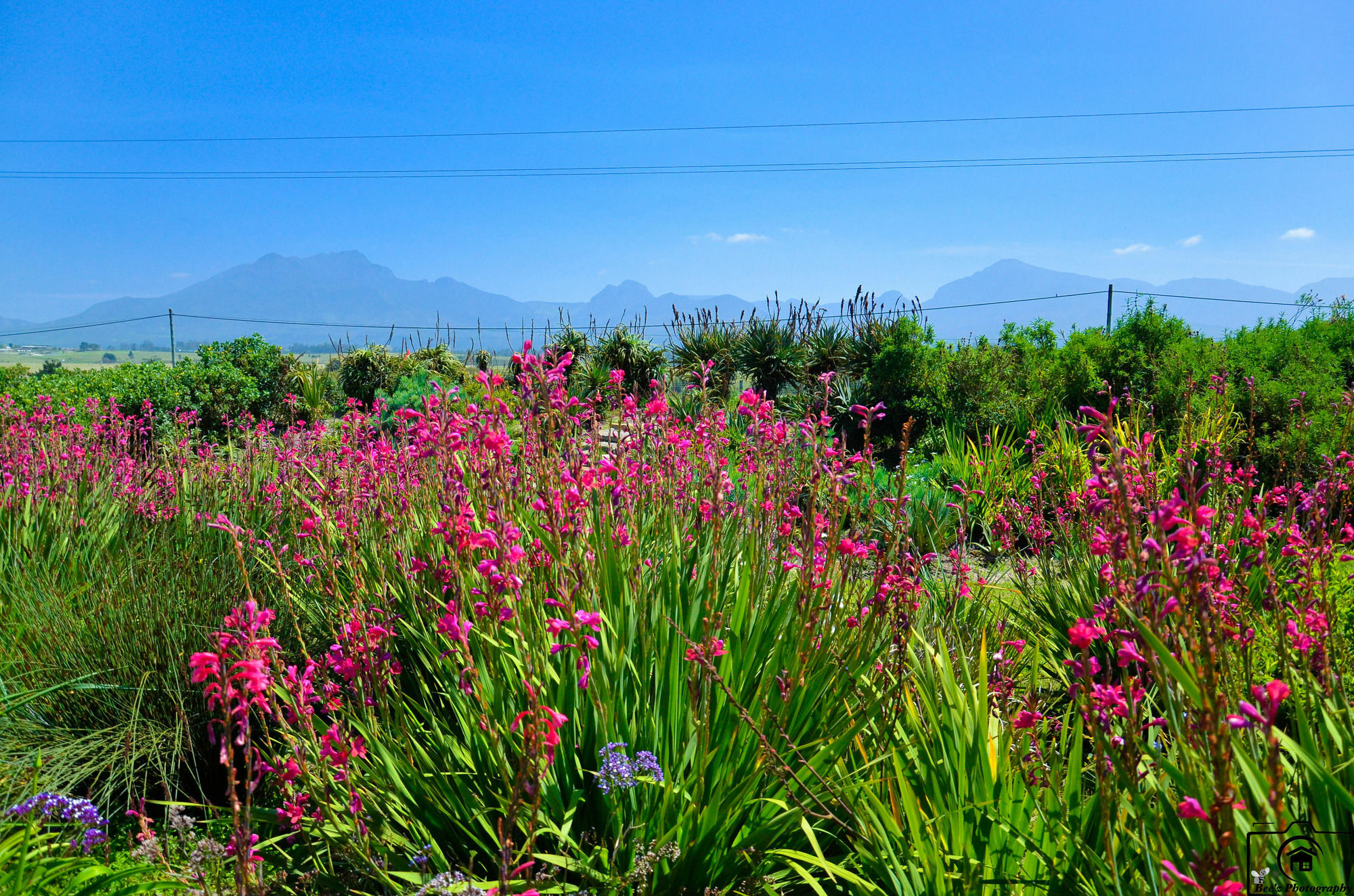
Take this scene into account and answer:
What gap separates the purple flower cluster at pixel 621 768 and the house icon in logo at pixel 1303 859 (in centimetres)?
141

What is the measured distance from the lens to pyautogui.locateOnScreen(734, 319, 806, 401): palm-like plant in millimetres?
14992

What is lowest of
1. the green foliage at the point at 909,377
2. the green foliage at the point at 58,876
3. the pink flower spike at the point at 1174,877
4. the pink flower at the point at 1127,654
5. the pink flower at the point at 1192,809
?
the green foliage at the point at 58,876

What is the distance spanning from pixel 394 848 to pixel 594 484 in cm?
128

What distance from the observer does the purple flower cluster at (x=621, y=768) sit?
188 centimetres

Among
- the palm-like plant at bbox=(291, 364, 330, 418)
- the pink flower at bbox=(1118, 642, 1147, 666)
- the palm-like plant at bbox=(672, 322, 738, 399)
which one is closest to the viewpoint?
the pink flower at bbox=(1118, 642, 1147, 666)

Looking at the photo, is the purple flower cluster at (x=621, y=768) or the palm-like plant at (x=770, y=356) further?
the palm-like plant at (x=770, y=356)

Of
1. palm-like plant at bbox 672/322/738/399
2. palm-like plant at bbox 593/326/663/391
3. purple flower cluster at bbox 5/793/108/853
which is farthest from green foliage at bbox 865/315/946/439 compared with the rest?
purple flower cluster at bbox 5/793/108/853

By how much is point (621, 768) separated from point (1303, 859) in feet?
4.97

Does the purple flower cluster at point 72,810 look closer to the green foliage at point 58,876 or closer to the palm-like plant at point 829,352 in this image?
the green foliage at point 58,876

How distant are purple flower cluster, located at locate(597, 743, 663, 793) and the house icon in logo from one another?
141 cm

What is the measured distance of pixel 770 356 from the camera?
15.2 metres

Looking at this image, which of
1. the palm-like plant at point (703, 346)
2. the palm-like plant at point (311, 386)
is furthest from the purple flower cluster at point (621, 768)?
the palm-like plant at point (311, 386)

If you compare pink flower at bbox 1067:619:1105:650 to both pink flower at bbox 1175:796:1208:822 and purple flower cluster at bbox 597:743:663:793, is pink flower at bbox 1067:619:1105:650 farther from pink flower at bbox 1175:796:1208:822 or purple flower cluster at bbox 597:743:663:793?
purple flower cluster at bbox 597:743:663:793

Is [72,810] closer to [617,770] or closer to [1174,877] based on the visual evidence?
[617,770]
